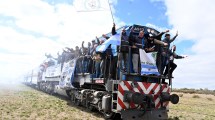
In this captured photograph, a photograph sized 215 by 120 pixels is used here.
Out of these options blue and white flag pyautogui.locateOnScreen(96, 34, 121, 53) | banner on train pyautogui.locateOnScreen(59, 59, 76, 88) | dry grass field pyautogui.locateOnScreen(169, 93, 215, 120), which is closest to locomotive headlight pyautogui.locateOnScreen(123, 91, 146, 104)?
blue and white flag pyautogui.locateOnScreen(96, 34, 121, 53)

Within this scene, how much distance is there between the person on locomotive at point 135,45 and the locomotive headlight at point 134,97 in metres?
1.18

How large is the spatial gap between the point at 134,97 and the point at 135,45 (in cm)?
223

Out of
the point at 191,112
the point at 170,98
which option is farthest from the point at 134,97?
the point at 191,112

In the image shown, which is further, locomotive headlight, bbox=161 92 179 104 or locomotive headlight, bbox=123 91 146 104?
locomotive headlight, bbox=161 92 179 104

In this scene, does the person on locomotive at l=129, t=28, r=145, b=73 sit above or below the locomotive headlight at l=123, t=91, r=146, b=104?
above

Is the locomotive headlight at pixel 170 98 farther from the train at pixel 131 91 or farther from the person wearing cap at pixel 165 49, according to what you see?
the person wearing cap at pixel 165 49

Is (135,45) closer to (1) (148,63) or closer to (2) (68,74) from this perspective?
(1) (148,63)

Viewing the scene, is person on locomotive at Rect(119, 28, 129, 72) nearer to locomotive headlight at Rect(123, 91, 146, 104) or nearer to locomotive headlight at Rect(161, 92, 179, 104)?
locomotive headlight at Rect(123, 91, 146, 104)

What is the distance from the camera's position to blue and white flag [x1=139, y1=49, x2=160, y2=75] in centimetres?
1090

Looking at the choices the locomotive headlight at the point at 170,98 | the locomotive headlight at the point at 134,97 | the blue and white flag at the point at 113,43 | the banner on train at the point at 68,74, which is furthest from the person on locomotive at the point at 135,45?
the banner on train at the point at 68,74

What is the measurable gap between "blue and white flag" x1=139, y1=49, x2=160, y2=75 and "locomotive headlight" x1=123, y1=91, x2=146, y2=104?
1.06 metres

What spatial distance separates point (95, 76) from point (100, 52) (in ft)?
5.16

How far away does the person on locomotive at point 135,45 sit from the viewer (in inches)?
434

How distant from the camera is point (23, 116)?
1097cm
